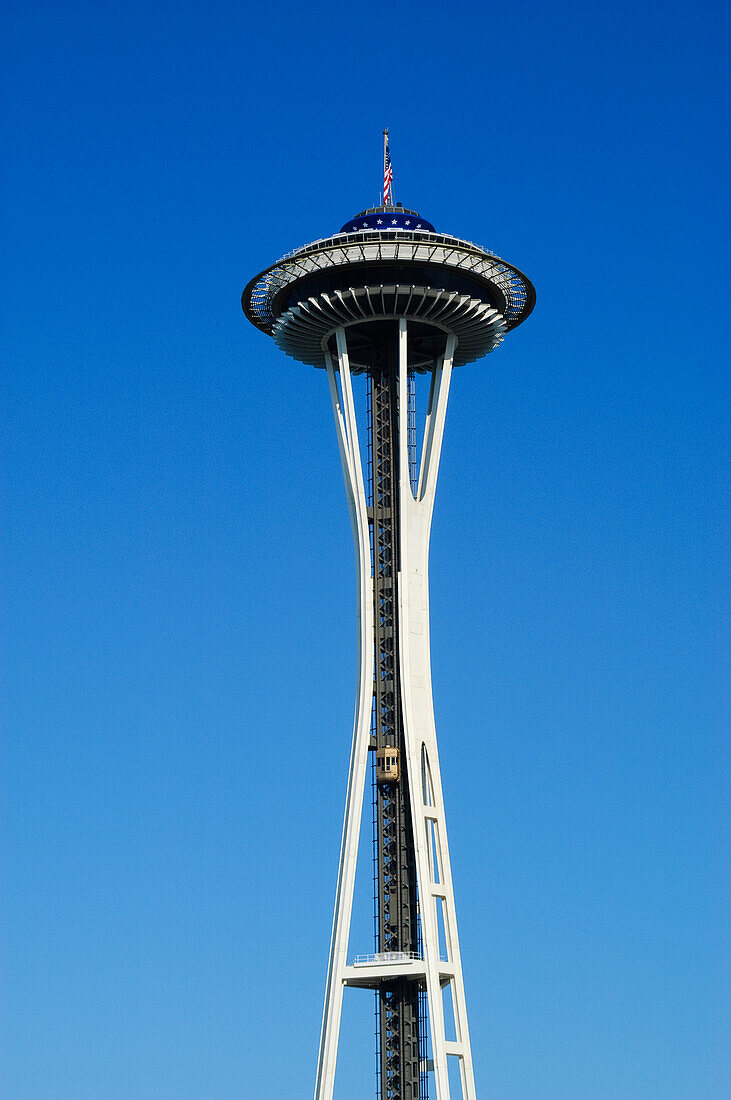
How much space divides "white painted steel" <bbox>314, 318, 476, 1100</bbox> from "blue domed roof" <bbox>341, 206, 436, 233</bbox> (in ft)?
19.4

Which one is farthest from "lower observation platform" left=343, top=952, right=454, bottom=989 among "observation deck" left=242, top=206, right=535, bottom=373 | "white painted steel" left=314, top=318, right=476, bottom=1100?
"observation deck" left=242, top=206, right=535, bottom=373

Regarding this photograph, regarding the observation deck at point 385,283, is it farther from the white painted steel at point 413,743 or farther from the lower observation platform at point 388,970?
the lower observation platform at point 388,970

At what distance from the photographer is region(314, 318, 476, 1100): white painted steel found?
11362cm

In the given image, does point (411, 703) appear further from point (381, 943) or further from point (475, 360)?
point (475, 360)

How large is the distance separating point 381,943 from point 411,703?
43.6 ft

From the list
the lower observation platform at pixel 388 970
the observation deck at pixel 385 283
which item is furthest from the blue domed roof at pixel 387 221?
the lower observation platform at pixel 388 970

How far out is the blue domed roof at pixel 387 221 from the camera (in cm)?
12450

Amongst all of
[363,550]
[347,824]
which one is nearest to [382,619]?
[363,550]

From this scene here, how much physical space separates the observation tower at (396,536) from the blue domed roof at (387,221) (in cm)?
12

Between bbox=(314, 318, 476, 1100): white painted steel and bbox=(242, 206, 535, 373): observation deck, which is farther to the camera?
bbox=(242, 206, 535, 373): observation deck

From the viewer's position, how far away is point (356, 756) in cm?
11712

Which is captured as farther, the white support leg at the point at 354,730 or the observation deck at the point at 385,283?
the observation deck at the point at 385,283

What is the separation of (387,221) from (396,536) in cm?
1884

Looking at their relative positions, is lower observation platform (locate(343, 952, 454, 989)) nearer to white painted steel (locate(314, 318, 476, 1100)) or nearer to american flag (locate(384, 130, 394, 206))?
white painted steel (locate(314, 318, 476, 1100))
